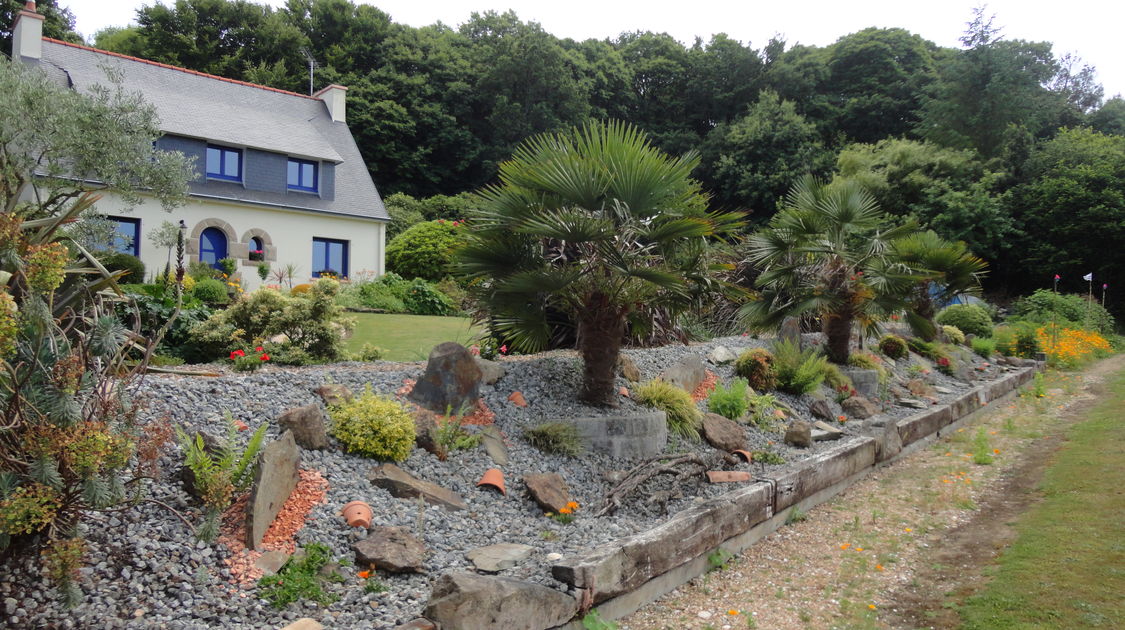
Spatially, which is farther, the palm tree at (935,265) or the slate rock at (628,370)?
the palm tree at (935,265)

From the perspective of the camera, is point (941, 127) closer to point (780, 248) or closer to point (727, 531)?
point (780, 248)

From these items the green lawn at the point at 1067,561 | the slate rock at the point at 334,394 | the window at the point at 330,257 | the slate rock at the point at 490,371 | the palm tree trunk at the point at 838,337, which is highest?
the window at the point at 330,257

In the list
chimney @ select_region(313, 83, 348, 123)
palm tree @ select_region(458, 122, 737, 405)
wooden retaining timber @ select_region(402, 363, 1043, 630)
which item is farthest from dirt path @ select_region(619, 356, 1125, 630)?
chimney @ select_region(313, 83, 348, 123)

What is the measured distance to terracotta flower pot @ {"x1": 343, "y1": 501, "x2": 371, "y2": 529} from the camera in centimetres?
375

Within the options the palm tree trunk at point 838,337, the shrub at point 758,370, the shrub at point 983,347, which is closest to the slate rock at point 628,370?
the shrub at point 758,370

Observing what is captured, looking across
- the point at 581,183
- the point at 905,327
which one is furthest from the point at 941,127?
the point at 581,183

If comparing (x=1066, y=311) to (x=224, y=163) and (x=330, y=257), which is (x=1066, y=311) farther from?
(x=224, y=163)

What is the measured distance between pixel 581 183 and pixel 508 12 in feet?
121

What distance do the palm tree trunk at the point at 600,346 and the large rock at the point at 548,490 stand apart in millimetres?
1312

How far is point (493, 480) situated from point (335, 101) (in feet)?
70.6

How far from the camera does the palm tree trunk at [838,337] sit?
33.4 ft

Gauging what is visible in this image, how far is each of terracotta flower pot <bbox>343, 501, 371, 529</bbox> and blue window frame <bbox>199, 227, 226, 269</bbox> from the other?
16.5 meters

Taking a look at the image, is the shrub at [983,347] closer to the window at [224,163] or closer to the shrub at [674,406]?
the shrub at [674,406]

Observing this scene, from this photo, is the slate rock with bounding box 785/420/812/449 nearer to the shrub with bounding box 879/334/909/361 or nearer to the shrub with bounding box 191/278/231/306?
the shrub with bounding box 879/334/909/361
